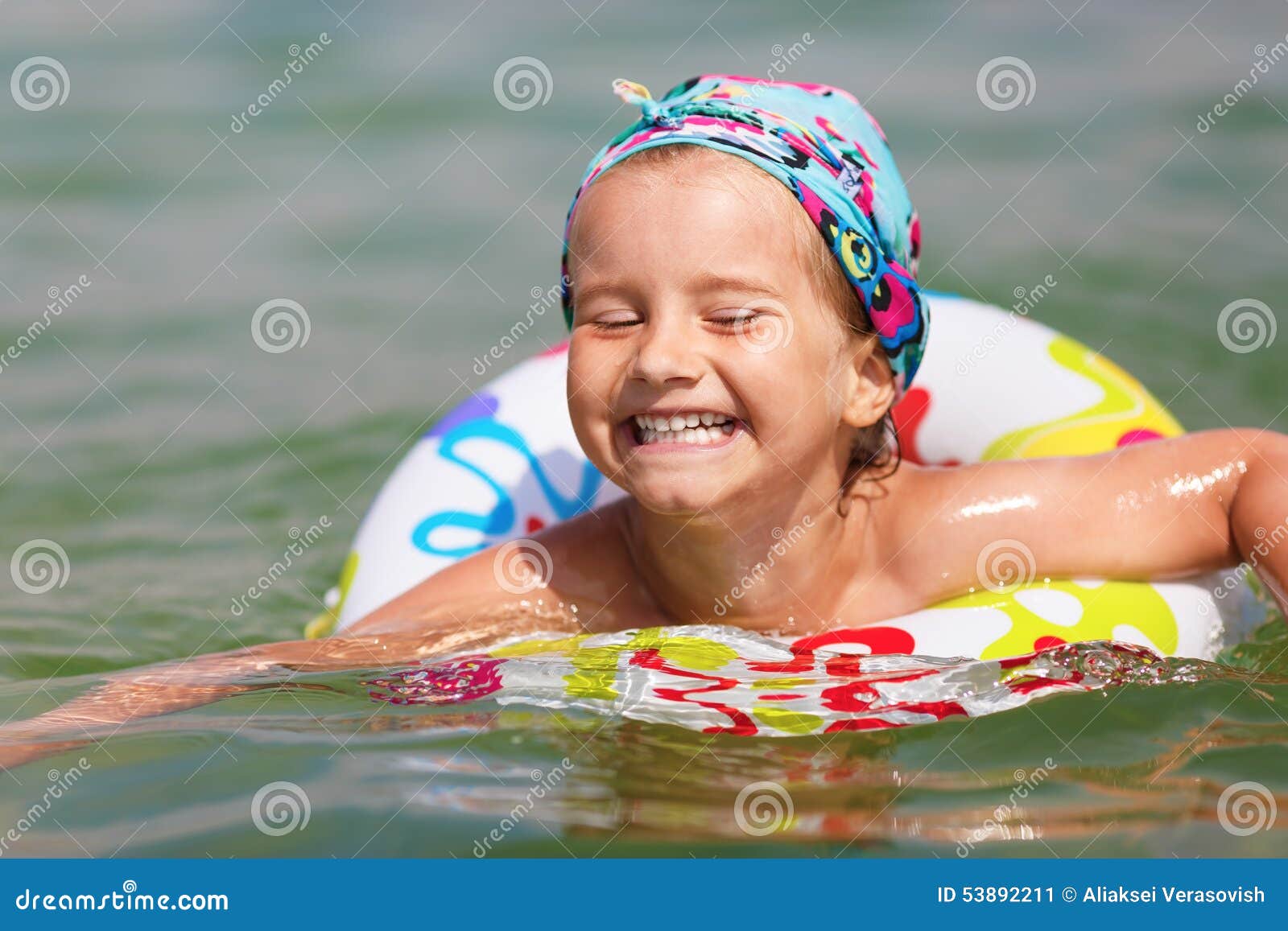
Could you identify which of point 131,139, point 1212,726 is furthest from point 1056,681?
point 131,139

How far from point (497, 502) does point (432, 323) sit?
2872 millimetres

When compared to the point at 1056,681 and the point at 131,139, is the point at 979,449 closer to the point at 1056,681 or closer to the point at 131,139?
the point at 1056,681

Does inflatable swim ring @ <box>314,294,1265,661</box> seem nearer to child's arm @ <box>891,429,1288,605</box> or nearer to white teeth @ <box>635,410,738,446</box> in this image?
child's arm @ <box>891,429,1288,605</box>

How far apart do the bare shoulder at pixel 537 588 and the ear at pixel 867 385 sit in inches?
27.0

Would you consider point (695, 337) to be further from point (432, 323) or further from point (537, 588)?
point (432, 323)

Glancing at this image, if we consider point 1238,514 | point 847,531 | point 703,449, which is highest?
point 703,449

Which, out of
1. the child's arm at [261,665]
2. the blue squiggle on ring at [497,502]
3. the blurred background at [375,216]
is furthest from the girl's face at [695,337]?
the blurred background at [375,216]

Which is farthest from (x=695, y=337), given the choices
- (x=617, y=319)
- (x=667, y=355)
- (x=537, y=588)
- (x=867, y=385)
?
(x=537, y=588)

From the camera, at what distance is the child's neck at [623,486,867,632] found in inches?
138

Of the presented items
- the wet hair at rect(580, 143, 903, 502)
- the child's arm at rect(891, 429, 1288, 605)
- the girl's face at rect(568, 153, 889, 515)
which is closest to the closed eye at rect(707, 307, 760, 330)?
the girl's face at rect(568, 153, 889, 515)

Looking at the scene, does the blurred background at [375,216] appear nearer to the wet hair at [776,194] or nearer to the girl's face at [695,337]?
the girl's face at [695,337]

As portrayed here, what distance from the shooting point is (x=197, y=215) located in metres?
8.09

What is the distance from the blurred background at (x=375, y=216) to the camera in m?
5.67

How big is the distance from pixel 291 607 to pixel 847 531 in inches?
86.7
